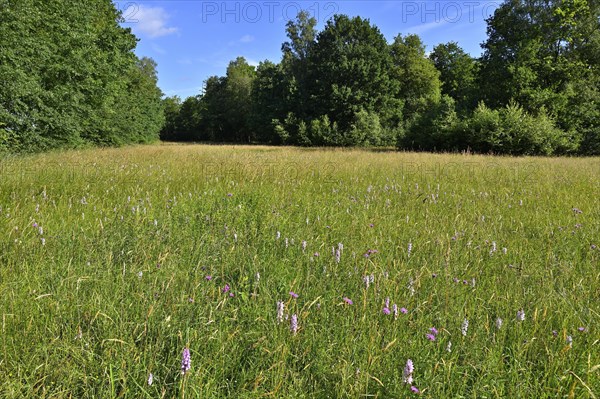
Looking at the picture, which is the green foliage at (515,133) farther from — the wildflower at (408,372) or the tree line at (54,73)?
the wildflower at (408,372)

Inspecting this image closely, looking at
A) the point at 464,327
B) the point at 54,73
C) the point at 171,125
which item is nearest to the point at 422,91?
the point at 54,73

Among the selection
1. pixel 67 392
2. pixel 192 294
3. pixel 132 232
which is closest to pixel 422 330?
pixel 192 294

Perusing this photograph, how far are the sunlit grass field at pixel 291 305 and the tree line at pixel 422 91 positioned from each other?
791 inches

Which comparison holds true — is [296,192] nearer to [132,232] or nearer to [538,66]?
[132,232]

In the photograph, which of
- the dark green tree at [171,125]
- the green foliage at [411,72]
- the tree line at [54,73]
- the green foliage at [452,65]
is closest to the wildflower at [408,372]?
the tree line at [54,73]

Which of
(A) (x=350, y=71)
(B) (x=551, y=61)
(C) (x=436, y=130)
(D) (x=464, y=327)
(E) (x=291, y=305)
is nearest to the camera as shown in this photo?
(D) (x=464, y=327)

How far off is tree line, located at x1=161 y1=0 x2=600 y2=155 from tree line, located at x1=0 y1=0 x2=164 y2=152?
20835mm

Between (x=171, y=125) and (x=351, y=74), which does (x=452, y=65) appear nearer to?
(x=351, y=74)

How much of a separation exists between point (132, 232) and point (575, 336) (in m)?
3.08

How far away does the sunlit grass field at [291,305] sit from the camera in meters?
1.43

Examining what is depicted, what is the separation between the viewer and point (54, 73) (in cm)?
1503

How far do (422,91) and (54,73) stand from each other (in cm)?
4441

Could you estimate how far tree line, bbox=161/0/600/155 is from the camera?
2223 cm

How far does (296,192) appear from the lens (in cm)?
520
